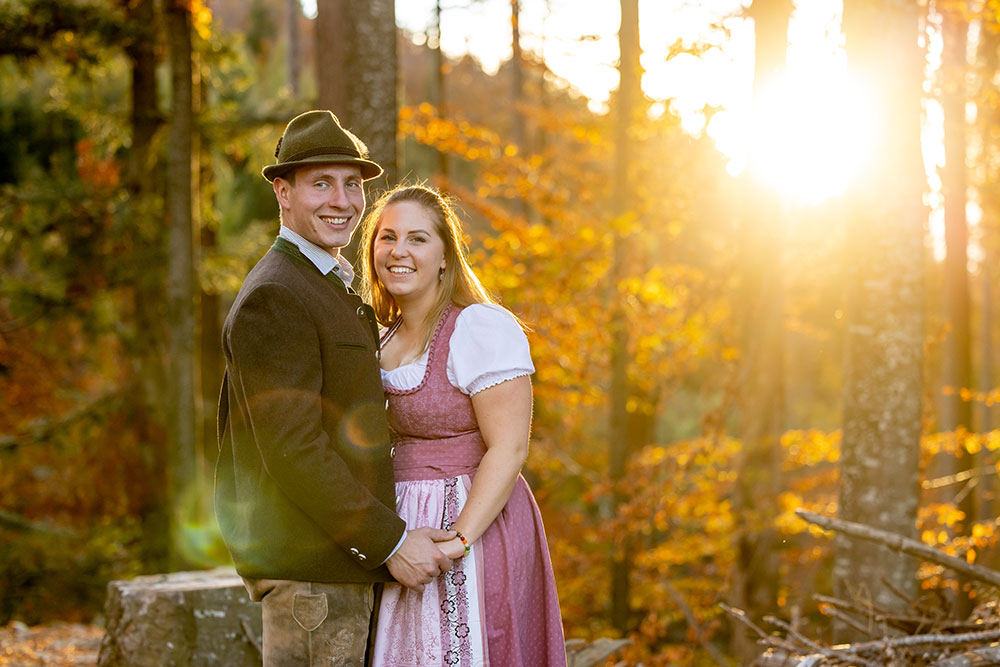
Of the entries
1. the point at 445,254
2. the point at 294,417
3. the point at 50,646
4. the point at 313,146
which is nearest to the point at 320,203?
the point at 313,146

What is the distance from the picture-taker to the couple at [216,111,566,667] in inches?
105

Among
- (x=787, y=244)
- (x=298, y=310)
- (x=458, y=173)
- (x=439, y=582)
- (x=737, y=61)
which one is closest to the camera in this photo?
A: (x=298, y=310)

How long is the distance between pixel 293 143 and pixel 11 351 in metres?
10.5

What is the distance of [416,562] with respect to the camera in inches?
109

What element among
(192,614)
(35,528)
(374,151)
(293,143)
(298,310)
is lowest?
(35,528)

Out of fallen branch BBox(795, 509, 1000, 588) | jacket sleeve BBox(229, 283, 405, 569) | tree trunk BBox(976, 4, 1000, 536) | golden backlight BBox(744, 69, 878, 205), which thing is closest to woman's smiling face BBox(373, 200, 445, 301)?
jacket sleeve BBox(229, 283, 405, 569)

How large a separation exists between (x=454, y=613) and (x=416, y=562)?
244 millimetres

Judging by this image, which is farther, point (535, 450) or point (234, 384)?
point (535, 450)

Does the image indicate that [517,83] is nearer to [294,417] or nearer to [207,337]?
[207,337]

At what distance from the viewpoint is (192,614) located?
15.1ft

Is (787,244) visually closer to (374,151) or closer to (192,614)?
(374,151)

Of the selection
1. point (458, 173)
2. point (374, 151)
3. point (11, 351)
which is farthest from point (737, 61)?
point (458, 173)

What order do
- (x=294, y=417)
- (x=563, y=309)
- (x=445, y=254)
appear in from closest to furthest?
(x=294, y=417)
(x=445, y=254)
(x=563, y=309)

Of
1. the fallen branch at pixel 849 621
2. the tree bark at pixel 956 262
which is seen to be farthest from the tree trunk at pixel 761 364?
the tree bark at pixel 956 262
